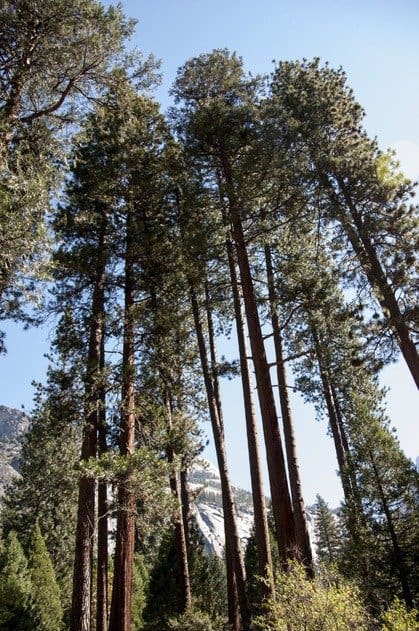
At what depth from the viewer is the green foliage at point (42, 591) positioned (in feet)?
65.1

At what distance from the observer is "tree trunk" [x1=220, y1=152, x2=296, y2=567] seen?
849 cm

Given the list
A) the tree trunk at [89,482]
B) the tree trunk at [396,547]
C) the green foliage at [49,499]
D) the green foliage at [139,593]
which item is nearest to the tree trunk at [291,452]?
the tree trunk at [396,547]

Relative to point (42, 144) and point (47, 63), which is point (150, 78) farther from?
point (42, 144)

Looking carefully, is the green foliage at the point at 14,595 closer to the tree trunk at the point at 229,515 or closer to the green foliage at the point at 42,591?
the green foliage at the point at 42,591

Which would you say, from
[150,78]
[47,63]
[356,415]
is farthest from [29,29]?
[356,415]

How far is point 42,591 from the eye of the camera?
20703 mm

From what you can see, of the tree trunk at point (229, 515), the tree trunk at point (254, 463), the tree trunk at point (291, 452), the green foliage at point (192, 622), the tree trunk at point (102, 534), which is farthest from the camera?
the green foliage at point (192, 622)

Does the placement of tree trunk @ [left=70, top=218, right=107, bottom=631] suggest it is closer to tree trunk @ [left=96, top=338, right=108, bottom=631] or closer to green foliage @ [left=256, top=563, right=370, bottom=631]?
tree trunk @ [left=96, top=338, right=108, bottom=631]

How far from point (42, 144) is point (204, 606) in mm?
15240

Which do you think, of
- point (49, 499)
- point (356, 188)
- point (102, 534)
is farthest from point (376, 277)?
point (49, 499)

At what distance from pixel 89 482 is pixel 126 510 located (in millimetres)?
954

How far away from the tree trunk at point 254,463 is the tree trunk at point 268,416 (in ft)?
1.51

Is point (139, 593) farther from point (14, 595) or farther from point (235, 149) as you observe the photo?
point (235, 149)

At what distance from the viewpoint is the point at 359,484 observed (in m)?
15.7
